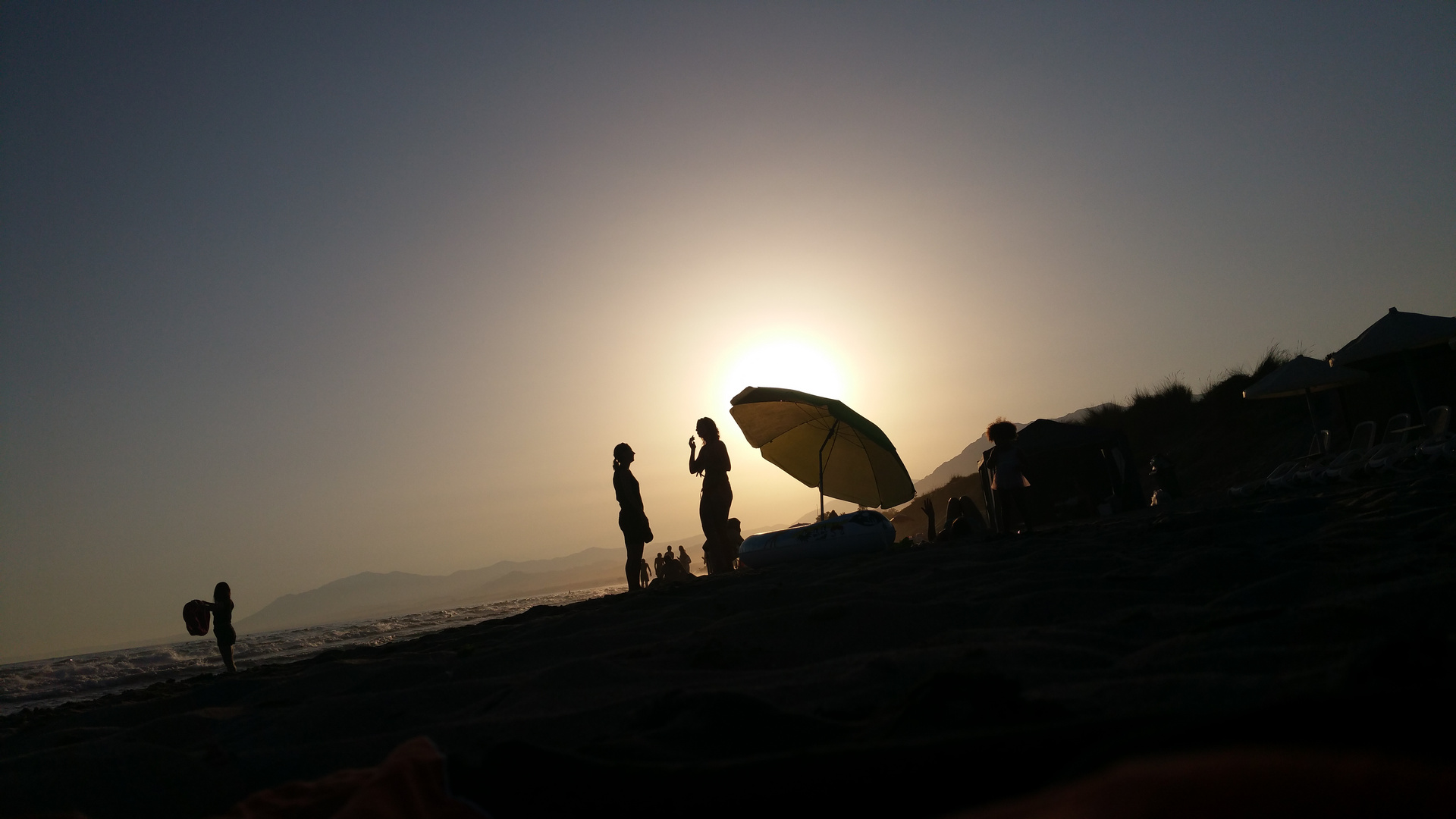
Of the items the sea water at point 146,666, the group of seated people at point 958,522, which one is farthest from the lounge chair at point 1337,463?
the sea water at point 146,666

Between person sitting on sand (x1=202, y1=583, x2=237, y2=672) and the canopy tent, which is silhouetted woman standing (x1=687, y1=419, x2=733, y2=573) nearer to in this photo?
person sitting on sand (x1=202, y1=583, x2=237, y2=672)

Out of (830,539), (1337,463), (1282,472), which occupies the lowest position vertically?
(1282,472)

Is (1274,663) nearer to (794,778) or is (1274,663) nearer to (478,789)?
(794,778)

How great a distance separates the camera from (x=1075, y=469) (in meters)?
16.6

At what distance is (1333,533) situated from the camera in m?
4.25

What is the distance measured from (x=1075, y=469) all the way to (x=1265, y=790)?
1702cm

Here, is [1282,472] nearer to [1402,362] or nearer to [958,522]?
[1402,362]

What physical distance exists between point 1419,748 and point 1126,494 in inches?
643

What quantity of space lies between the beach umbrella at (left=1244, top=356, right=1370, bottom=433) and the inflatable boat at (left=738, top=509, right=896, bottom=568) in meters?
10.6

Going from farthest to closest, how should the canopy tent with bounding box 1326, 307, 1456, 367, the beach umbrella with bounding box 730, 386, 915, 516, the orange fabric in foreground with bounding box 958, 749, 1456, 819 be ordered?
the canopy tent with bounding box 1326, 307, 1456, 367
the beach umbrella with bounding box 730, 386, 915, 516
the orange fabric in foreground with bounding box 958, 749, 1456, 819

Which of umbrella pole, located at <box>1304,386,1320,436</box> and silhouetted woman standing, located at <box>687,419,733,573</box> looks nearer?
silhouetted woman standing, located at <box>687,419,733,573</box>

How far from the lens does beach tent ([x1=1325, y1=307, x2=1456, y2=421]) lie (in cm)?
1318

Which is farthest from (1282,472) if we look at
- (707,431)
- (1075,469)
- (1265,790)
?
(1265,790)

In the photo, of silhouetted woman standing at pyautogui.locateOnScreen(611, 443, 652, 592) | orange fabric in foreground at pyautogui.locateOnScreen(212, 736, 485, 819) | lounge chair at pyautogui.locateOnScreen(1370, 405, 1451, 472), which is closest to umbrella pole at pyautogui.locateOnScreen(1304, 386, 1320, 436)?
lounge chair at pyautogui.locateOnScreen(1370, 405, 1451, 472)
